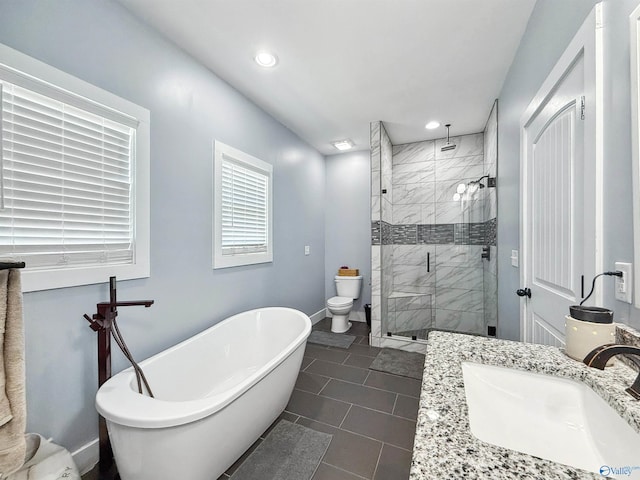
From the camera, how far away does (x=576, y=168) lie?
1143mm

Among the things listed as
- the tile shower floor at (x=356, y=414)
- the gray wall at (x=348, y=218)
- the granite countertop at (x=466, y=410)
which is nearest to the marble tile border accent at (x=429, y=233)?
the gray wall at (x=348, y=218)

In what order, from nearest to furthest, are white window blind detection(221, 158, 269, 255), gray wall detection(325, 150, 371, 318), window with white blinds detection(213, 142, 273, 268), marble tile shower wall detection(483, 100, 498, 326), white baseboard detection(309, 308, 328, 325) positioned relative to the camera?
window with white blinds detection(213, 142, 273, 268) < white window blind detection(221, 158, 269, 255) < marble tile shower wall detection(483, 100, 498, 326) < white baseboard detection(309, 308, 328, 325) < gray wall detection(325, 150, 371, 318)

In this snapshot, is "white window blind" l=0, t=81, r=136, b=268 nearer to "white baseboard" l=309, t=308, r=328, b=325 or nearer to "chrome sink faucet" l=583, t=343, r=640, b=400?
"chrome sink faucet" l=583, t=343, r=640, b=400

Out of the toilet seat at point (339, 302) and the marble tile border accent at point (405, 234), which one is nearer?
the toilet seat at point (339, 302)

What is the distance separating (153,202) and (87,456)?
147 centimetres

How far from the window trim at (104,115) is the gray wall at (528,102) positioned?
2272 millimetres

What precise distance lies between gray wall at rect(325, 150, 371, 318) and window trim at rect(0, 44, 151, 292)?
286cm

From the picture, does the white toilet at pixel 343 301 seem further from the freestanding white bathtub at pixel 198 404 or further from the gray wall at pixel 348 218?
the freestanding white bathtub at pixel 198 404

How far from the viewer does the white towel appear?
2.63 feet

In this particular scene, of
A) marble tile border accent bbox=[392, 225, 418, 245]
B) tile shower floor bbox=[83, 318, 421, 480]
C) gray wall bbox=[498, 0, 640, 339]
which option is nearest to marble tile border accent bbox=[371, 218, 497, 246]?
marble tile border accent bbox=[392, 225, 418, 245]

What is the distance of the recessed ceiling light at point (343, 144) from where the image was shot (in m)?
3.74

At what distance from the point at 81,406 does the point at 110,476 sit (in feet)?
1.29

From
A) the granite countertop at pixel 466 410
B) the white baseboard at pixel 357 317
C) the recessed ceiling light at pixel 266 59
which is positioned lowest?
the white baseboard at pixel 357 317

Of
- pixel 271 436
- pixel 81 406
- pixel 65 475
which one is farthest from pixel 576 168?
pixel 81 406
